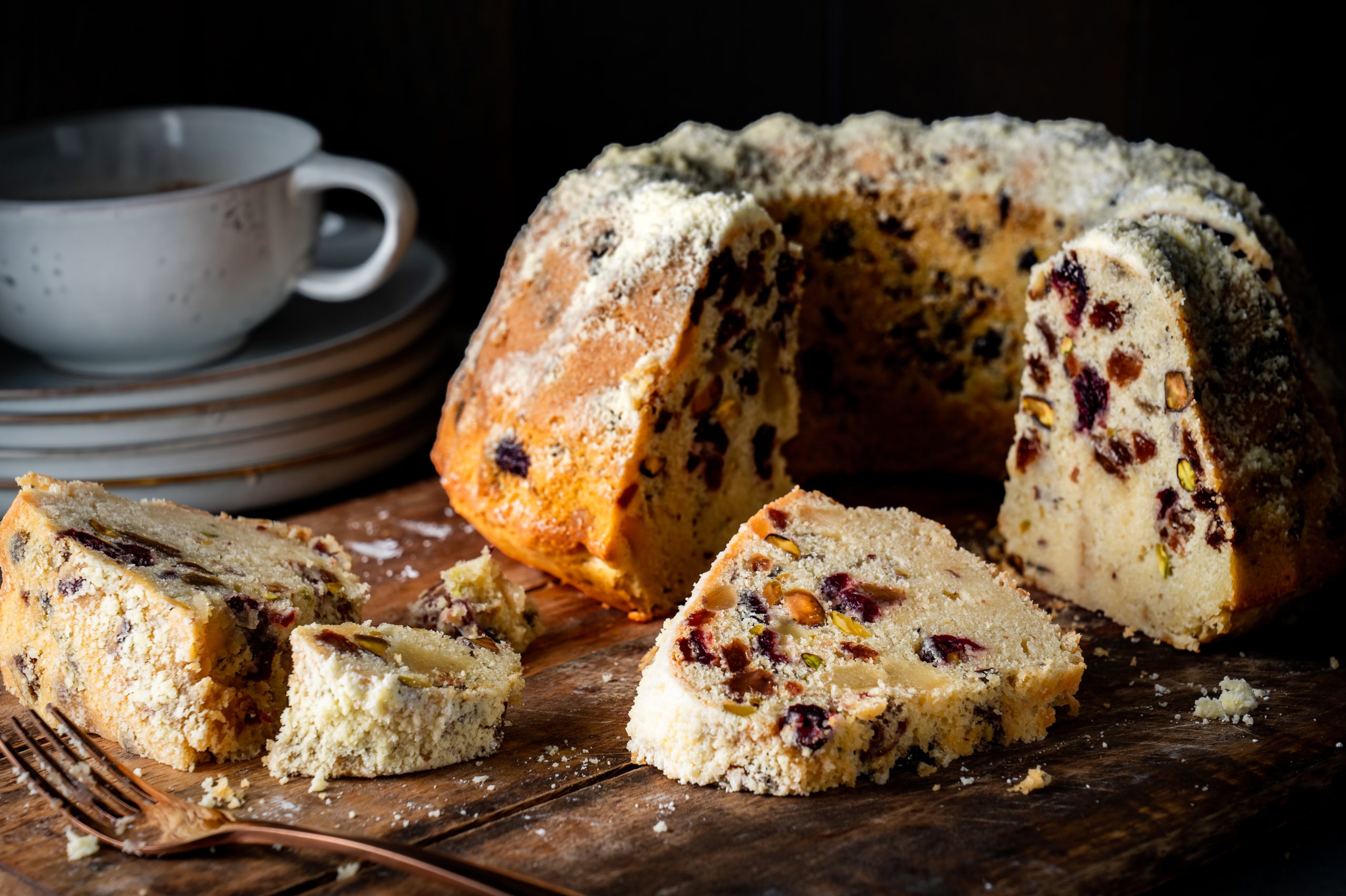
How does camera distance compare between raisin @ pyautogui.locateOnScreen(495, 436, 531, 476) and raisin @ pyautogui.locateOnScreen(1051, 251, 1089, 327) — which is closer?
raisin @ pyautogui.locateOnScreen(1051, 251, 1089, 327)


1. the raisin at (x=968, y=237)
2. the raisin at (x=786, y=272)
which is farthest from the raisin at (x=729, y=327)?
the raisin at (x=968, y=237)

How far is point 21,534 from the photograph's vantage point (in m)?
2.24

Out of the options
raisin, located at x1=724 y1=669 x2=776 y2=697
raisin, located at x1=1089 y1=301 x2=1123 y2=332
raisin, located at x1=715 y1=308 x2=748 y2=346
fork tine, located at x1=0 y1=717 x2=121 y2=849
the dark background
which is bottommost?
fork tine, located at x1=0 y1=717 x2=121 y2=849

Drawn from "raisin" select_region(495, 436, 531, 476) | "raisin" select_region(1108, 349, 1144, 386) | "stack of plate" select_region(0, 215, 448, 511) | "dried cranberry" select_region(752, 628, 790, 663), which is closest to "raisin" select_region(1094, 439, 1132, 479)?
"raisin" select_region(1108, 349, 1144, 386)

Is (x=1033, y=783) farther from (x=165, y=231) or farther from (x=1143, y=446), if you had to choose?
(x=165, y=231)

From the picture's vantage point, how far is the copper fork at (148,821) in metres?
1.74

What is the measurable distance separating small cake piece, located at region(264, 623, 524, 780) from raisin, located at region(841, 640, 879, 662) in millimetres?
506

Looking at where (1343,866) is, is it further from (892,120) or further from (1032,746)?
(892,120)

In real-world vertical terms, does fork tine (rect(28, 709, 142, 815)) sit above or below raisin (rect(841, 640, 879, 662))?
below

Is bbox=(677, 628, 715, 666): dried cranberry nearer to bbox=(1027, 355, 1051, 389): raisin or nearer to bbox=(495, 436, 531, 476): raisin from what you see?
bbox=(495, 436, 531, 476): raisin

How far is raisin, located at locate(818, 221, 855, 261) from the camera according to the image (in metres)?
2.87

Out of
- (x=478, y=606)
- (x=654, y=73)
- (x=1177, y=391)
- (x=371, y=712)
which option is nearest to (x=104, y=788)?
(x=371, y=712)

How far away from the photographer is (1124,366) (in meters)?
2.41

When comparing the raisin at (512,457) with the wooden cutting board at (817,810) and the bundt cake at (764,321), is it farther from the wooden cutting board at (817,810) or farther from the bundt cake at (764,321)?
the wooden cutting board at (817,810)
